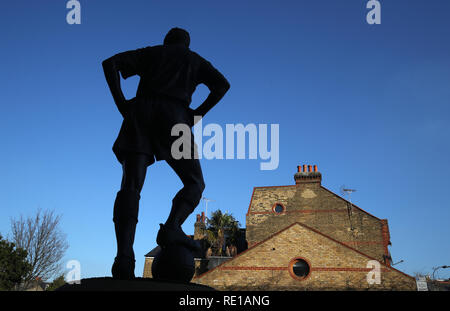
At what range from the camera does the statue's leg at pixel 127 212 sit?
2547 millimetres

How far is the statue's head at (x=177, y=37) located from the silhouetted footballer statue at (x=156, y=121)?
0.13 m

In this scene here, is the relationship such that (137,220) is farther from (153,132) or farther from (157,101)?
(157,101)

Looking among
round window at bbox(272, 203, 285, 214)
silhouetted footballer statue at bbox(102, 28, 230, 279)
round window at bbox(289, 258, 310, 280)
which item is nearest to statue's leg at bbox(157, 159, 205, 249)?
silhouetted footballer statue at bbox(102, 28, 230, 279)

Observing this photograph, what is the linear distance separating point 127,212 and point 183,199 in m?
0.52

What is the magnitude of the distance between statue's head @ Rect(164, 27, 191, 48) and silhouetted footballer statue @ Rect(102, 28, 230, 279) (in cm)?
13

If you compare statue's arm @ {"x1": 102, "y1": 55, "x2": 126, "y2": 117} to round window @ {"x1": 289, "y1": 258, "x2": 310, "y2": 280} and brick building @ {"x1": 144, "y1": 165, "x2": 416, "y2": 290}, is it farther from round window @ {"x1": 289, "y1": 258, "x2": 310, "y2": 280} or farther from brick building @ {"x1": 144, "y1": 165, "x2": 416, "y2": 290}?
round window @ {"x1": 289, "y1": 258, "x2": 310, "y2": 280}

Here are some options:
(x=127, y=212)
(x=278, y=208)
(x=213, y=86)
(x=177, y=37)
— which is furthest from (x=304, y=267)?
(x=127, y=212)

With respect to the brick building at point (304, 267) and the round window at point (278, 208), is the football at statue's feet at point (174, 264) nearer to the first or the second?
the brick building at point (304, 267)

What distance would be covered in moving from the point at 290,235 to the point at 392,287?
20.8ft

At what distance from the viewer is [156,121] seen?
3.03m

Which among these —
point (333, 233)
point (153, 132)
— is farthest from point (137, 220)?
point (333, 233)

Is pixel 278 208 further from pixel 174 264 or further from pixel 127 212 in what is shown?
pixel 127 212

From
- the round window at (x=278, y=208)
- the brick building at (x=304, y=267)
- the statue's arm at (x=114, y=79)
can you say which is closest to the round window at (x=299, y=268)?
the brick building at (x=304, y=267)

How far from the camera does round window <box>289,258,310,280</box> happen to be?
65.2 ft
